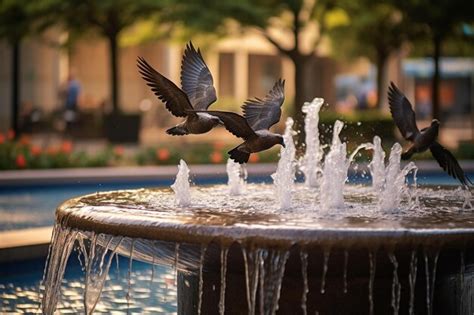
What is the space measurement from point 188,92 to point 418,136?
1706mm

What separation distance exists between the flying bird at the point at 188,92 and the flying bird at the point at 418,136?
140 centimetres

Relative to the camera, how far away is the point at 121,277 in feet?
33.4

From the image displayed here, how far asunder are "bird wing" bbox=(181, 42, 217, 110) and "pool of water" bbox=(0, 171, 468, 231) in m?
5.69

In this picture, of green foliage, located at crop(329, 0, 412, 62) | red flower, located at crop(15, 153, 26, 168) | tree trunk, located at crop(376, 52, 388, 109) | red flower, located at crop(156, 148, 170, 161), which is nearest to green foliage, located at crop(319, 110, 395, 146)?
green foliage, located at crop(329, 0, 412, 62)

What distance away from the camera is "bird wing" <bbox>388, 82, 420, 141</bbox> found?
26.0 ft

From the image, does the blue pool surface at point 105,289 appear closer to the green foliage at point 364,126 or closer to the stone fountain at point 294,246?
the stone fountain at point 294,246

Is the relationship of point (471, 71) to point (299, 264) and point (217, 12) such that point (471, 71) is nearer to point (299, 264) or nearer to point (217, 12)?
point (217, 12)

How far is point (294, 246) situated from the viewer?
5.78 m

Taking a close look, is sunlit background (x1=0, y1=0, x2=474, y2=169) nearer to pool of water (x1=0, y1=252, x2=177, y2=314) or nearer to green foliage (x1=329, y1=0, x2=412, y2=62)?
green foliage (x1=329, y1=0, x2=412, y2=62)

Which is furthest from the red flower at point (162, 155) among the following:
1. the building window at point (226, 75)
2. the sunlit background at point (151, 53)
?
the building window at point (226, 75)

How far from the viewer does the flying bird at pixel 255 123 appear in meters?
6.97

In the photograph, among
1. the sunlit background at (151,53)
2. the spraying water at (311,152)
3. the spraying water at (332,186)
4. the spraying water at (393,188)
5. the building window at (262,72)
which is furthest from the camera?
the building window at (262,72)

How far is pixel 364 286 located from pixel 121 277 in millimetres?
4239

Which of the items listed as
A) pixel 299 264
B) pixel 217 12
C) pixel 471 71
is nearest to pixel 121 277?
pixel 299 264
